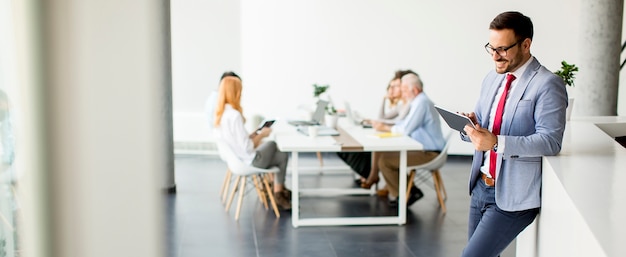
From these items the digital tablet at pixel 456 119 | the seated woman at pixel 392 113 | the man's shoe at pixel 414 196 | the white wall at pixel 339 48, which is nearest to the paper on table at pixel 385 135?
the man's shoe at pixel 414 196

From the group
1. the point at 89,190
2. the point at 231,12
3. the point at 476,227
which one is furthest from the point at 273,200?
the point at 89,190

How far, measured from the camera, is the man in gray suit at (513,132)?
2.70 metres

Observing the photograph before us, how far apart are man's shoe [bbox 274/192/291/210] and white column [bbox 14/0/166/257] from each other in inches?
209

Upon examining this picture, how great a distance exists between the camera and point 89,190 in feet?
3.52

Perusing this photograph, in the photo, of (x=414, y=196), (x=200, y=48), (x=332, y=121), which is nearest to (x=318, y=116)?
(x=332, y=121)

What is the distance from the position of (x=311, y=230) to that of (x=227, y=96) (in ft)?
4.61

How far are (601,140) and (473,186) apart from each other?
882mm

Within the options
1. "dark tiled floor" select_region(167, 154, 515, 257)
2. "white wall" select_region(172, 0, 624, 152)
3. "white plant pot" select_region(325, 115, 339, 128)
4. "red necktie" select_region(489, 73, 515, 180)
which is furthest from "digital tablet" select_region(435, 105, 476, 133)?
"white wall" select_region(172, 0, 624, 152)

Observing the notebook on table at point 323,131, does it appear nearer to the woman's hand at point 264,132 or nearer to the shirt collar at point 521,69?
the woman's hand at point 264,132

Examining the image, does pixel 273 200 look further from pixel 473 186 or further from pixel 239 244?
pixel 473 186

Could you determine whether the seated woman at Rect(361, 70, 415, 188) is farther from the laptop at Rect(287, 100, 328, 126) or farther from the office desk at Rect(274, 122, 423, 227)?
the office desk at Rect(274, 122, 423, 227)

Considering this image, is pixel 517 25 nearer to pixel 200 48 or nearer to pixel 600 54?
pixel 600 54

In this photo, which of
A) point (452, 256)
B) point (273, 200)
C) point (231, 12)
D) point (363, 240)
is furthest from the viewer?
point (231, 12)

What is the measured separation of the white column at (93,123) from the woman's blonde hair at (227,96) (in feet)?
16.3
